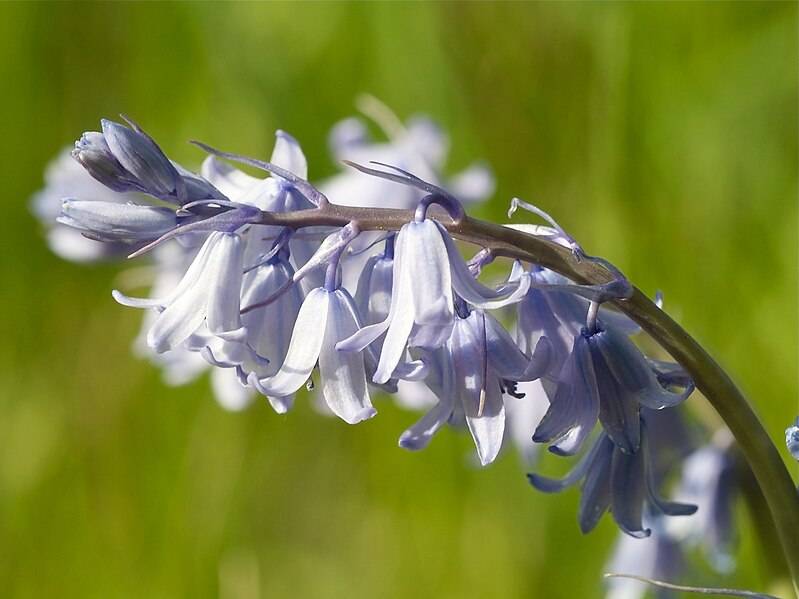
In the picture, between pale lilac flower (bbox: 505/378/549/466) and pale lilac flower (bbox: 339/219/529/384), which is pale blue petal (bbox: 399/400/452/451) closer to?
pale lilac flower (bbox: 339/219/529/384)

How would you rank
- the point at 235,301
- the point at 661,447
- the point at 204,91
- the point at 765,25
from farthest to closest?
the point at 204,91 → the point at 765,25 → the point at 661,447 → the point at 235,301

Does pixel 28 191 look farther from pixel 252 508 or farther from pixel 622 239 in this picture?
pixel 622 239

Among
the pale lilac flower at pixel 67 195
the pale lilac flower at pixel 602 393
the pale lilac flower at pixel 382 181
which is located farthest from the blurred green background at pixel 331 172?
the pale lilac flower at pixel 602 393

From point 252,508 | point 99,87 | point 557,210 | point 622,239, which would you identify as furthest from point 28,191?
point 622,239

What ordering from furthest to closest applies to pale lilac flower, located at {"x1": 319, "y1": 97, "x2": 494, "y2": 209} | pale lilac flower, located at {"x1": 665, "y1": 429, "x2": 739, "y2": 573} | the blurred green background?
the blurred green background < pale lilac flower, located at {"x1": 319, "y1": 97, "x2": 494, "y2": 209} < pale lilac flower, located at {"x1": 665, "y1": 429, "x2": 739, "y2": 573}

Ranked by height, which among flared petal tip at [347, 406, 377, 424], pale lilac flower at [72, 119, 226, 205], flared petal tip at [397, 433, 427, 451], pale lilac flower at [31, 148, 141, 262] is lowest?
flared petal tip at [397, 433, 427, 451]

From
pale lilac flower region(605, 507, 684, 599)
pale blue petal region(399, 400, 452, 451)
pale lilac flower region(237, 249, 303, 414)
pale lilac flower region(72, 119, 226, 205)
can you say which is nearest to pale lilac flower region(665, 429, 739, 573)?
→ pale lilac flower region(605, 507, 684, 599)
